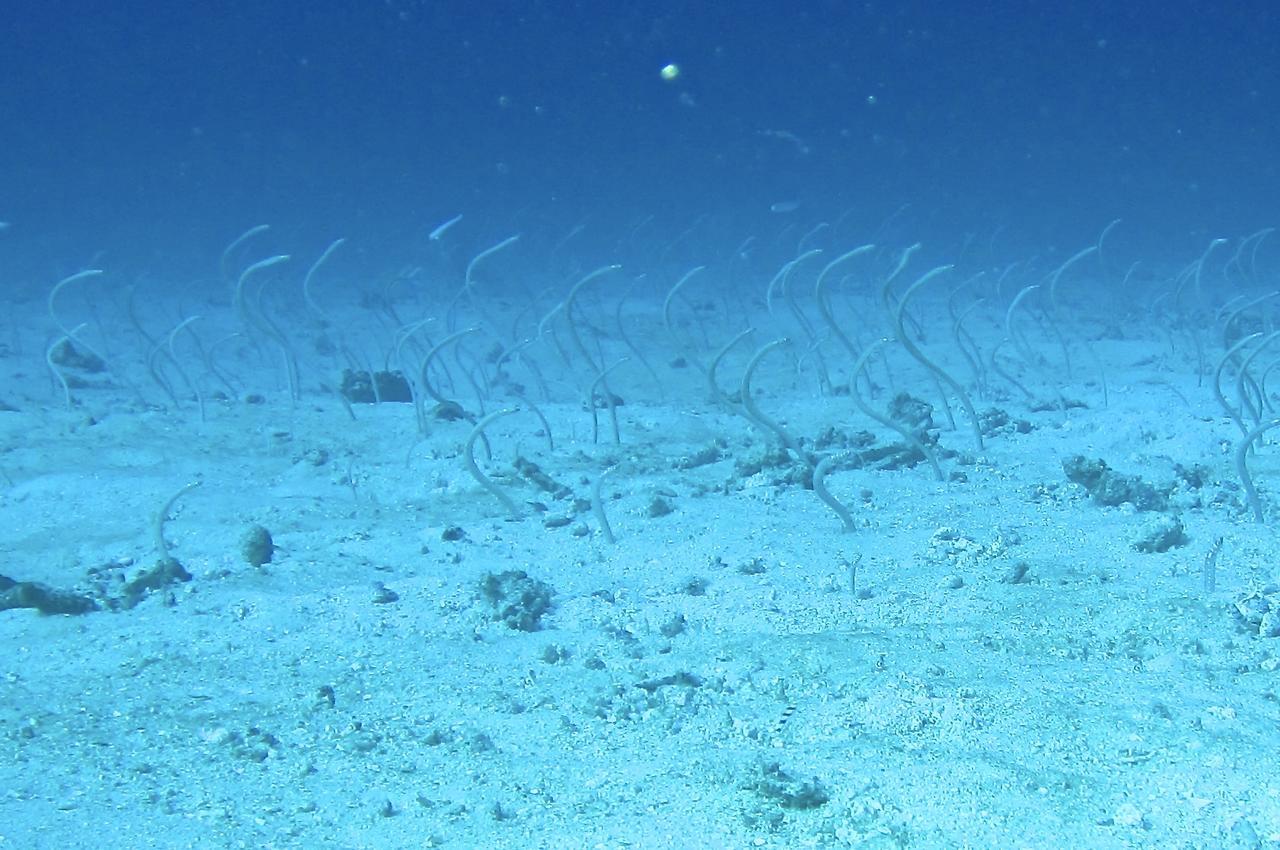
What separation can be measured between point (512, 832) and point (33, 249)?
32.1 metres

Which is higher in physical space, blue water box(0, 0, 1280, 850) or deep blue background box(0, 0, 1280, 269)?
deep blue background box(0, 0, 1280, 269)

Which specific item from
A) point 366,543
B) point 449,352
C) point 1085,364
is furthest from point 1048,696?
point 449,352

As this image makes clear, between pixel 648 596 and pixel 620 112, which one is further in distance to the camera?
pixel 620 112

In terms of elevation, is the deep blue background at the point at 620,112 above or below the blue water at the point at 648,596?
above

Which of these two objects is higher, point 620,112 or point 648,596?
point 620,112

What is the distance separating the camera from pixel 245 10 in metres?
42.2

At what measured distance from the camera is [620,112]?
147 ft

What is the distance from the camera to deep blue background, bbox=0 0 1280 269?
1499 inches

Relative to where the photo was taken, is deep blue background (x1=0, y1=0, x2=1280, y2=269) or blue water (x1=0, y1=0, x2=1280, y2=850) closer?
blue water (x1=0, y1=0, x2=1280, y2=850)

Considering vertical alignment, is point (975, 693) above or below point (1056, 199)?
below

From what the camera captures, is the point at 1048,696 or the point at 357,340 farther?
the point at 357,340

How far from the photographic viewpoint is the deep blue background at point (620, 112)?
1499 inches

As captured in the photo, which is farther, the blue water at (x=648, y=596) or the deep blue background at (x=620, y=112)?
the deep blue background at (x=620, y=112)

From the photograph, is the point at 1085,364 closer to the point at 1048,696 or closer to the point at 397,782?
the point at 1048,696
